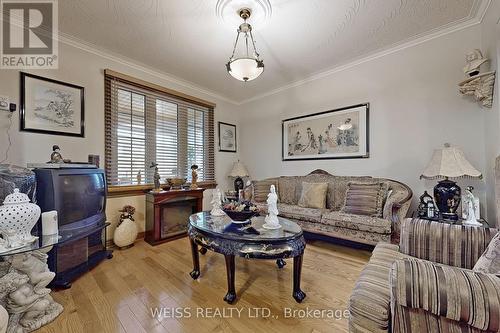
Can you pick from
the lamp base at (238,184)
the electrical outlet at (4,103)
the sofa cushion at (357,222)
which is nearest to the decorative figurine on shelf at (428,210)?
the sofa cushion at (357,222)

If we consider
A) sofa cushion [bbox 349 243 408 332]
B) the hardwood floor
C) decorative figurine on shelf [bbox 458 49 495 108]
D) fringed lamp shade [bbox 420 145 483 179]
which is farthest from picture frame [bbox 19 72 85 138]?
decorative figurine on shelf [bbox 458 49 495 108]

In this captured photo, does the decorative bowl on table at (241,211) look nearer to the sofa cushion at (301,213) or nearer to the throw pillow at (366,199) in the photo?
the sofa cushion at (301,213)

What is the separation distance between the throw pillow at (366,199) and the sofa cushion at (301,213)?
1.11 feet

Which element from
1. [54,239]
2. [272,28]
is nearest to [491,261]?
[272,28]

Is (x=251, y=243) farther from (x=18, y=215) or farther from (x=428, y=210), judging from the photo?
(x=428, y=210)

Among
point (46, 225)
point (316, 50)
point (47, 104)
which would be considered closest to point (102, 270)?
point (46, 225)

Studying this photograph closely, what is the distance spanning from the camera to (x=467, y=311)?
75 cm

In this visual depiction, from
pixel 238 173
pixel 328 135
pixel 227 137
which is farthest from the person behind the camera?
pixel 227 137

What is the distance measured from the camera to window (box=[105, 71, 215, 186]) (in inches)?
115

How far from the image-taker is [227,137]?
4598 mm

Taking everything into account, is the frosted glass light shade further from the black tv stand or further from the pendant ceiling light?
the black tv stand

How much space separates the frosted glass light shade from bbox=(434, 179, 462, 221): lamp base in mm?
2168

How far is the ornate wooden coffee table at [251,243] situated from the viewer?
155cm

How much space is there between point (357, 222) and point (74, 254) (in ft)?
9.57
